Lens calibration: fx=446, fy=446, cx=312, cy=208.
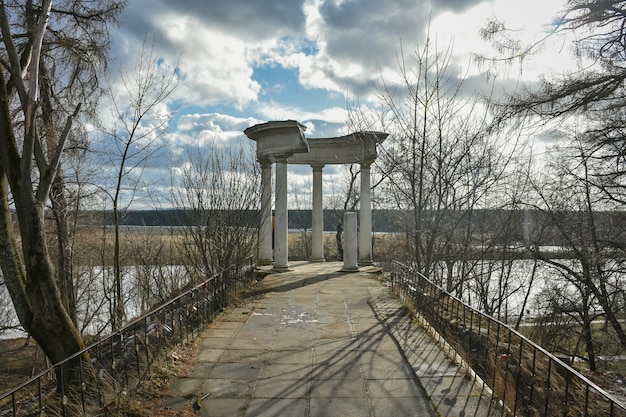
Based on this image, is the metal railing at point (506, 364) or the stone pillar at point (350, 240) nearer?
the metal railing at point (506, 364)

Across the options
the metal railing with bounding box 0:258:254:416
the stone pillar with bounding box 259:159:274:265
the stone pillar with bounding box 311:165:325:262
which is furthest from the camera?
the stone pillar with bounding box 311:165:325:262

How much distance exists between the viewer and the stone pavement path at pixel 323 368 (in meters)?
4.94

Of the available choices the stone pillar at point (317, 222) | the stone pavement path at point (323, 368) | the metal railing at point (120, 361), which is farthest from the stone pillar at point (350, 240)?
the stone pavement path at point (323, 368)

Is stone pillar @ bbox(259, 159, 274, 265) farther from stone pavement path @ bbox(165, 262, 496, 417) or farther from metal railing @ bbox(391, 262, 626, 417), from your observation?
metal railing @ bbox(391, 262, 626, 417)

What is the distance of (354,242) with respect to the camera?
1552 centimetres

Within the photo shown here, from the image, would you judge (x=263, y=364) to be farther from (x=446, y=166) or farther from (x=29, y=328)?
(x=446, y=166)

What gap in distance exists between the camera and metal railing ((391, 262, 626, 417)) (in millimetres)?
5137

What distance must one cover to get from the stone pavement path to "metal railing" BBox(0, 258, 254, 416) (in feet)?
1.59

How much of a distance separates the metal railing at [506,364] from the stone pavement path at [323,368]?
14.8 inches

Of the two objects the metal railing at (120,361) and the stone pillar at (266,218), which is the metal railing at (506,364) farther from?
the stone pillar at (266,218)

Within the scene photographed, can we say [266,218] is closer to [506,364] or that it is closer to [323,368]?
[323,368]

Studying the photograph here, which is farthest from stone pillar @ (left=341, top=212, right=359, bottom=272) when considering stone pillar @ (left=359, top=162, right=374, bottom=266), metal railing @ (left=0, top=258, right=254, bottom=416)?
metal railing @ (left=0, top=258, right=254, bottom=416)

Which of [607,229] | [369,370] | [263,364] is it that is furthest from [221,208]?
[607,229]

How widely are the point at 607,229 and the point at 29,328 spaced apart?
16672 mm
